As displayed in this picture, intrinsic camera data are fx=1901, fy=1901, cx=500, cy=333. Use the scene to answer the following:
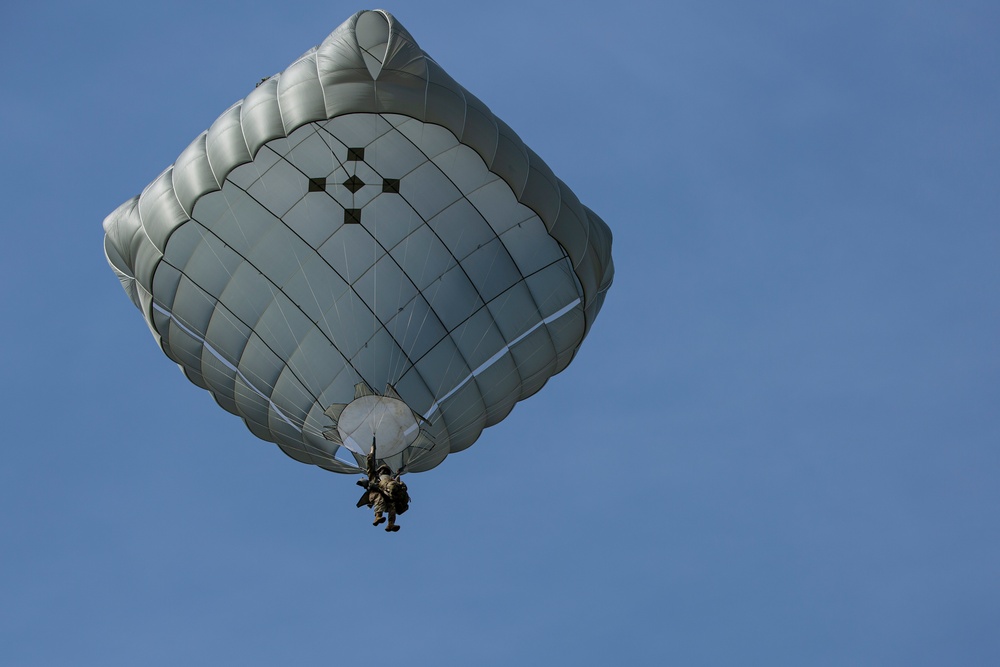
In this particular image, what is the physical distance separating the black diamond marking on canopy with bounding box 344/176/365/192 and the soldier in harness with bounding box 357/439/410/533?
3.53 meters

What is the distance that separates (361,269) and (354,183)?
3.54ft

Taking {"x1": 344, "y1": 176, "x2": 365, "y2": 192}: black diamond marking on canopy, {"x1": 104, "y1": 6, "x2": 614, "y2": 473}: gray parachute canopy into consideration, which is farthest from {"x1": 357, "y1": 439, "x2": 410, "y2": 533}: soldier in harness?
{"x1": 344, "y1": 176, "x2": 365, "y2": 192}: black diamond marking on canopy

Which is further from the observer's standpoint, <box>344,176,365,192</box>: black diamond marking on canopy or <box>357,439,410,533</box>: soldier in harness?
<box>344,176,365,192</box>: black diamond marking on canopy

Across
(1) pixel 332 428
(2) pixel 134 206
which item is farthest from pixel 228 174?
(1) pixel 332 428

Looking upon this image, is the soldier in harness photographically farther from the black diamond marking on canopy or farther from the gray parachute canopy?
the black diamond marking on canopy

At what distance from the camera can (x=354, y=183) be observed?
23359 millimetres

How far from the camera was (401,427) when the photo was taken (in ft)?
77.2

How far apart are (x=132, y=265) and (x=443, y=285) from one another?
12.8 ft

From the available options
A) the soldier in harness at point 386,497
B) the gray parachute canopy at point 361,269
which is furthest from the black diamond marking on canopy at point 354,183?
the soldier in harness at point 386,497

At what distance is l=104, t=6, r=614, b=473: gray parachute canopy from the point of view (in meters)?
23.1

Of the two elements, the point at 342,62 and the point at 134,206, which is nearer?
the point at 342,62

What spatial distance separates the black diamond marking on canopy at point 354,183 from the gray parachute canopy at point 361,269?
2cm

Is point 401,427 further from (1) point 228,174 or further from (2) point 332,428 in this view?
(1) point 228,174

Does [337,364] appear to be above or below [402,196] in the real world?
below
